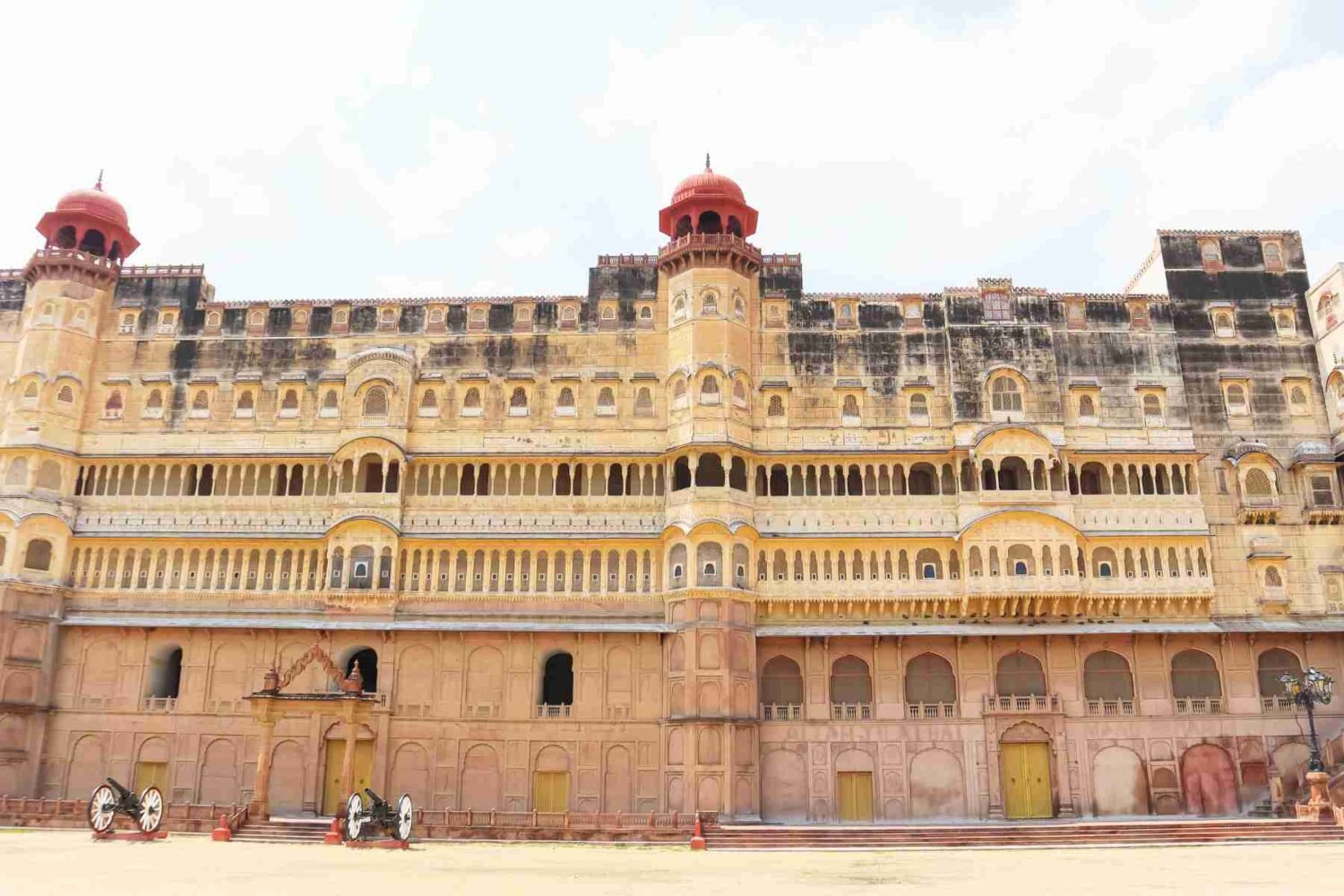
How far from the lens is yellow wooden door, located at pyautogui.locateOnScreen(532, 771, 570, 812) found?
37875 mm

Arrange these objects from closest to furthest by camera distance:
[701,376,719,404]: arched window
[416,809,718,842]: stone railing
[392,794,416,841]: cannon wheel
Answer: [392,794,416,841]: cannon wheel → [416,809,718,842]: stone railing → [701,376,719,404]: arched window

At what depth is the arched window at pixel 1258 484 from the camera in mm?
40781

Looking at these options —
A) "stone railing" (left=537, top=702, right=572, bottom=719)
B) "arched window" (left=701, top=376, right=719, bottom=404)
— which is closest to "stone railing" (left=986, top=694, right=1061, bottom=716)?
"arched window" (left=701, top=376, right=719, bottom=404)

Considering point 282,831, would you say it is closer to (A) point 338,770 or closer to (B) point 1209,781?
(A) point 338,770

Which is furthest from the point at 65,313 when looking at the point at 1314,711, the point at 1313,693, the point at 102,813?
the point at 1314,711

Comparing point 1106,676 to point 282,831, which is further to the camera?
point 1106,676

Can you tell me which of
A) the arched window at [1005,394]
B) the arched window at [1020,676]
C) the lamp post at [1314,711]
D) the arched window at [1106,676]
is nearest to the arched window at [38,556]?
the arched window at [1020,676]

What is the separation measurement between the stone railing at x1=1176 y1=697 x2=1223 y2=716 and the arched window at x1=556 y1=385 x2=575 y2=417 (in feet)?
78.2

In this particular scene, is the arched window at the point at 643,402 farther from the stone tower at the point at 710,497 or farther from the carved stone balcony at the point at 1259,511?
the carved stone balcony at the point at 1259,511

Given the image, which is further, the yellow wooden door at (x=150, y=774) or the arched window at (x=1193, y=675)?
the arched window at (x=1193, y=675)

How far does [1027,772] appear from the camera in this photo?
37.7 metres

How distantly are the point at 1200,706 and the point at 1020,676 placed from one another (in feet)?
19.8

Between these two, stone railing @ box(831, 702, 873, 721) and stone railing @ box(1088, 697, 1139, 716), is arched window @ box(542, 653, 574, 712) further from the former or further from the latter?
stone railing @ box(1088, 697, 1139, 716)

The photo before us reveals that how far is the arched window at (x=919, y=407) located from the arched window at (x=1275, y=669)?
1418 centimetres
